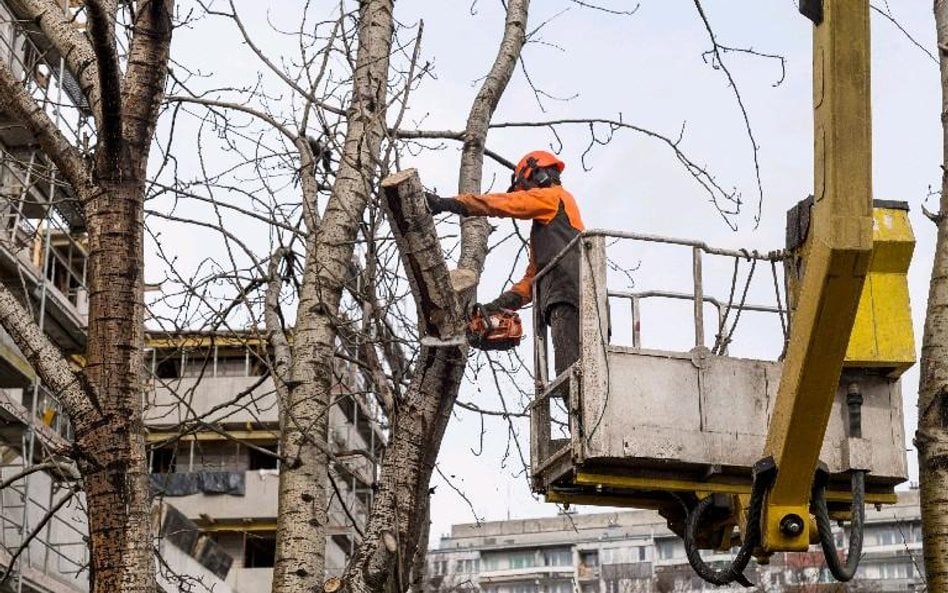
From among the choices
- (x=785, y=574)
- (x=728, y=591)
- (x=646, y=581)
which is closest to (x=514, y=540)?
(x=646, y=581)

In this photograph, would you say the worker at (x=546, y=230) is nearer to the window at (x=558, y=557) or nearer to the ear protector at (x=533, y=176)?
the ear protector at (x=533, y=176)

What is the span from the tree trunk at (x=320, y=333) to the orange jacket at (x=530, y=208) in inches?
25.3

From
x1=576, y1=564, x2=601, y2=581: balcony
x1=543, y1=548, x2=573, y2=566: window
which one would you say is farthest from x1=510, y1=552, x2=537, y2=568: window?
x1=576, y1=564, x2=601, y2=581: balcony

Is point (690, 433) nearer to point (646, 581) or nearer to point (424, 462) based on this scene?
point (424, 462)

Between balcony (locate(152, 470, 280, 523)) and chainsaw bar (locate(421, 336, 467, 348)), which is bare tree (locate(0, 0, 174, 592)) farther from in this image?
balcony (locate(152, 470, 280, 523))

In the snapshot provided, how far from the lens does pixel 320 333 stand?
371 inches

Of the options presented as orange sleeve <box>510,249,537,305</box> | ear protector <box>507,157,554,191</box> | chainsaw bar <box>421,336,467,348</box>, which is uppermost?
ear protector <box>507,157,554,191</box>

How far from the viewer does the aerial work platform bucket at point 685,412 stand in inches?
328

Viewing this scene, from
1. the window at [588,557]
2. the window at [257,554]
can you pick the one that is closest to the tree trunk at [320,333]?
the window at [257,554]

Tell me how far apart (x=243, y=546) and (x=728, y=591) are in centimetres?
3468

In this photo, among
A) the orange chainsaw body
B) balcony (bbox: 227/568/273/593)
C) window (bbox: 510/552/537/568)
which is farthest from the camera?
window (bbox: 510/552/537/568)

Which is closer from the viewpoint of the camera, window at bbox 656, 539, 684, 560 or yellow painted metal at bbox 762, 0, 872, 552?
yellow painted metal at bbox 762, 0, 872, 552

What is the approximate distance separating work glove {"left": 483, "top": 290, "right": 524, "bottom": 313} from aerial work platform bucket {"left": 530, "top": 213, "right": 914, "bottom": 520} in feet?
3.25

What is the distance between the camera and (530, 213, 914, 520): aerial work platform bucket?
832 centimetres
